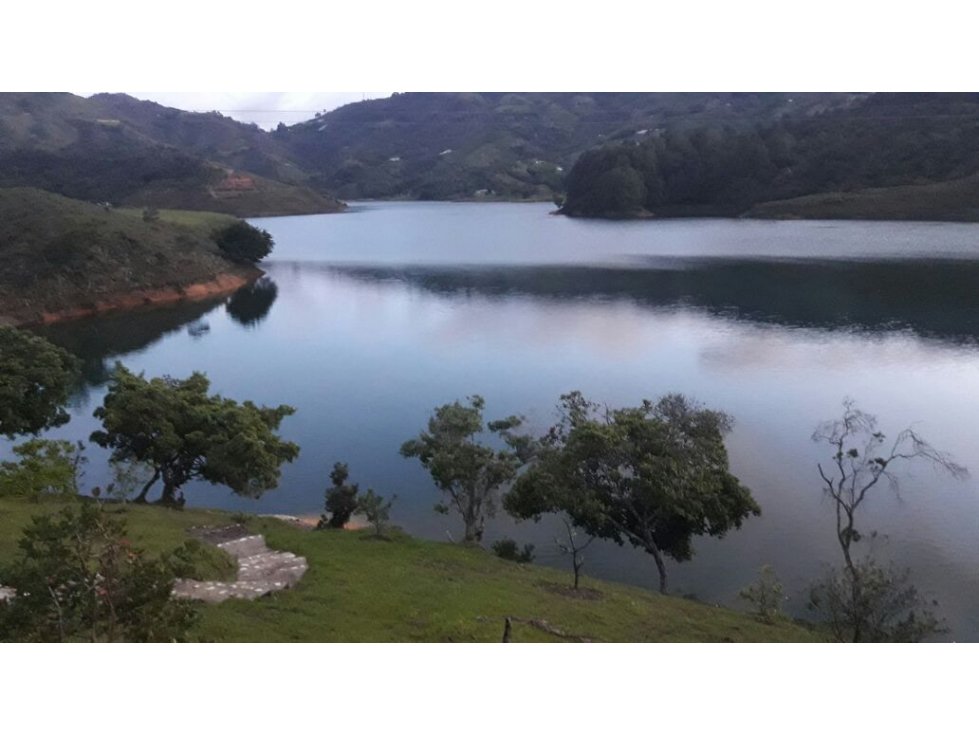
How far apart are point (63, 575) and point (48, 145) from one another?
2265cm

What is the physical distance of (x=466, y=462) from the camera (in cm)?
1070

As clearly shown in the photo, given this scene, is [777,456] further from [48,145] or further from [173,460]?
[48,145]

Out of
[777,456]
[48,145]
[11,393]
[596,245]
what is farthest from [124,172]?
[777,456]

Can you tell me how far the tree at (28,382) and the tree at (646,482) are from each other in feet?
21.6

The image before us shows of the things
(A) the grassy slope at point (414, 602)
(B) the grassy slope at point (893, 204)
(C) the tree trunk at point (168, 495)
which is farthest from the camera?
(B) the grassy slope at point (893, 204)

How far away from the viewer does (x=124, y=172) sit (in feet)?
92.2

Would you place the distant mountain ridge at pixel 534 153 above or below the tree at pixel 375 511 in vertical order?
above

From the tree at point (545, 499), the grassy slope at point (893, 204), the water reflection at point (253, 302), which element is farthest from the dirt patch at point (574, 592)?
the grassy slope at point (893, 204)

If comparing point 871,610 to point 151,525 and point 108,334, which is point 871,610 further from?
point 108,334

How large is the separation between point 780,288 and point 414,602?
688 inches

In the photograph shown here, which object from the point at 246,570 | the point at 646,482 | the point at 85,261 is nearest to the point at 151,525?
the point at 246,570

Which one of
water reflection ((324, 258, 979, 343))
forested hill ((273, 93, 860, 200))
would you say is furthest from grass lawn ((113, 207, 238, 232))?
water reflection ((324, 258, 979, 343))

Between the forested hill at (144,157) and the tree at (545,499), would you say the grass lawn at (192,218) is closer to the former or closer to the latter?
the forested hill at (144,157)

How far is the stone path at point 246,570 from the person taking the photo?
7.44m
